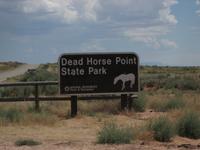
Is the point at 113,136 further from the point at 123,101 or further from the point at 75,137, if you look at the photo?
the point at 123,101

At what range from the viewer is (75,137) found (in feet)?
51.1

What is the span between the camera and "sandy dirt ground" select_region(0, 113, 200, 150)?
1304 centimetres

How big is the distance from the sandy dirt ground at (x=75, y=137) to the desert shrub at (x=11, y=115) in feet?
3.10

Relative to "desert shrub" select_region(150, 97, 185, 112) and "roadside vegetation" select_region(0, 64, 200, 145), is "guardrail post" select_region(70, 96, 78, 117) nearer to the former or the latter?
"roadside vegetation" select_region(0, 64, 200, 145)

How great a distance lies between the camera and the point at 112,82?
22.5m

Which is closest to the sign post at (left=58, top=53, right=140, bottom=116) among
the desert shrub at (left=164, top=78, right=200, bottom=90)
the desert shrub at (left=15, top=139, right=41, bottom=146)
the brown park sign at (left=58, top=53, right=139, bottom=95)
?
the brown park sign at (left=58, top=53, right=139, bottom=95)

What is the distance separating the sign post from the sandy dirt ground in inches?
58.7

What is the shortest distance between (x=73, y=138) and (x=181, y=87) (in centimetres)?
3316

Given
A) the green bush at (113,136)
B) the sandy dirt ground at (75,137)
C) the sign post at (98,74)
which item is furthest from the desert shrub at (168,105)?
the green bush at (113,136)

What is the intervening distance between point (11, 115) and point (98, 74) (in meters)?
4.50

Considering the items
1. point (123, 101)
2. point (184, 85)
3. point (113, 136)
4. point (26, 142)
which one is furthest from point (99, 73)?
point (184, 85)

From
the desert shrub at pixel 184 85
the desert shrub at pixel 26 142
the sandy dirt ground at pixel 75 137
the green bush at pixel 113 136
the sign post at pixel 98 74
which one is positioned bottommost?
the sandy dirt ground at pixel 75 137

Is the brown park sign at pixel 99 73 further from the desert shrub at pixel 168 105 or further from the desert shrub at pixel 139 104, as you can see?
the desert shrub at pixel 168 105

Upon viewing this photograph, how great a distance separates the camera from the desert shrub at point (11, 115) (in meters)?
18.8
